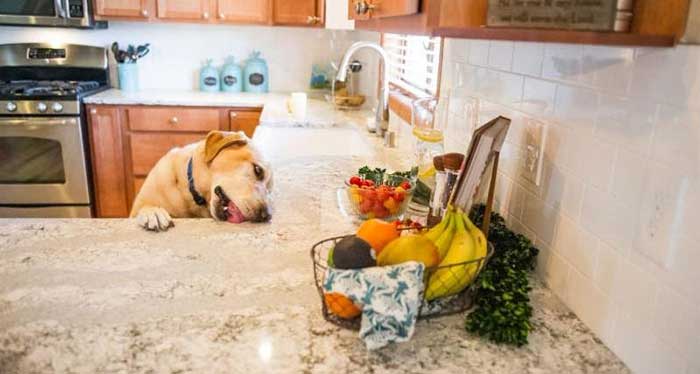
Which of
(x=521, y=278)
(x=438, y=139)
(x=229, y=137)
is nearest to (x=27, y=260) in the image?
(x=229, y=137)

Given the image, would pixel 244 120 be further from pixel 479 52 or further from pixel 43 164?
pixel 479 52

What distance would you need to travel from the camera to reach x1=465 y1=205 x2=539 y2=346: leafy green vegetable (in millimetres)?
864

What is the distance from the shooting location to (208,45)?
406cm

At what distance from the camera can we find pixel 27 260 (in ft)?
3.64

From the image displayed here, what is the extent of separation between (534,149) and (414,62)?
1621 mm

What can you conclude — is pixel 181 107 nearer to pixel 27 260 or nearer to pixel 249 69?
pixel 249 69

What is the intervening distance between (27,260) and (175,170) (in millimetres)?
769

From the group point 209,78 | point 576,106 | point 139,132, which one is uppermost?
point 576,106

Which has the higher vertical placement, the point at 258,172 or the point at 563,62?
the point at 563,62

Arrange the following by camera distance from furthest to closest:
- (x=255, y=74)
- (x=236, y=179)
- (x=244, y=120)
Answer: (x=255, y=74) < (x=244, y=120) < (x=236, y=179)

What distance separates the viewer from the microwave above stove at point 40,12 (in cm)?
346

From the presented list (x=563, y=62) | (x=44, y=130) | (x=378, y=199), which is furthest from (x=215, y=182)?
(x=44, y=130)

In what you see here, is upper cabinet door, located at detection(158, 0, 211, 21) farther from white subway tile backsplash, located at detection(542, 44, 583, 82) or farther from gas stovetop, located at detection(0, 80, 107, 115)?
white subway tile backsplash, located at detection(542, 44, 583, 82)

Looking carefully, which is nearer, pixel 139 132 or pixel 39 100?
pixel 39 100
